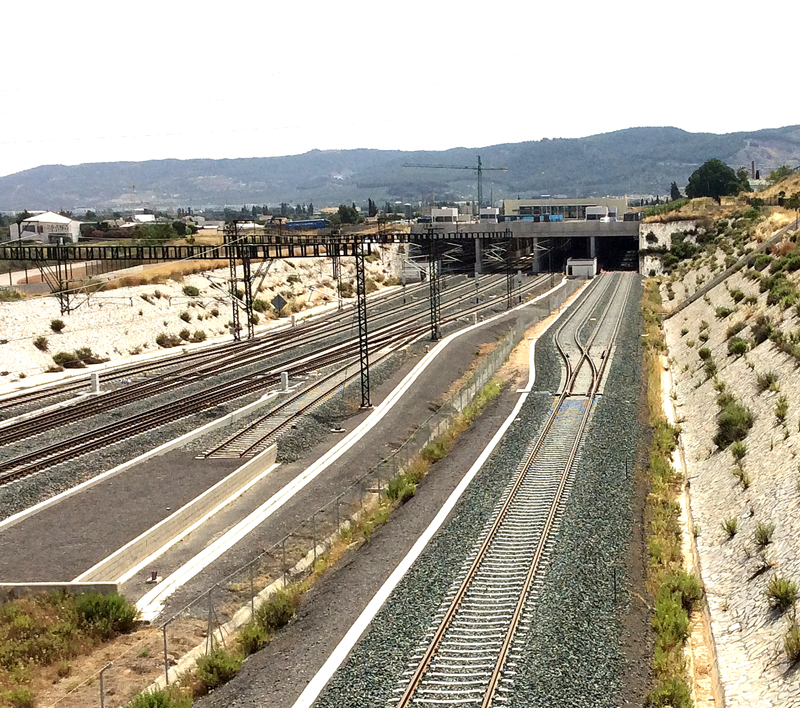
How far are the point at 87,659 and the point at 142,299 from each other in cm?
5168

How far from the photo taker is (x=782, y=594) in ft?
53.0

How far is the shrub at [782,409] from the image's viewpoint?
25.2m

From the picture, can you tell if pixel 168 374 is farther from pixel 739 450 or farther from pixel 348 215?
pixel 348 215

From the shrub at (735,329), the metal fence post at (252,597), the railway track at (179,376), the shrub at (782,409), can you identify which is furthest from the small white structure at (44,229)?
the shrub at (782,409)

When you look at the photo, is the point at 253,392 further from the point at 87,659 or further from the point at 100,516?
the point at 87,659

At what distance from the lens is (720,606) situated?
1775 centimetres

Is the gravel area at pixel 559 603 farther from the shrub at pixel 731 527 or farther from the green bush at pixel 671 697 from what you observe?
the shrub at pixel 731 527

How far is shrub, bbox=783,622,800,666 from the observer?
46.5ft

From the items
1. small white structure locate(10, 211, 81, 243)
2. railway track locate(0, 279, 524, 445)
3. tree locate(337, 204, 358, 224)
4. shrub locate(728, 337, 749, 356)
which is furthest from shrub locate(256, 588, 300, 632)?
tree locate(337, 204, 358, 224)

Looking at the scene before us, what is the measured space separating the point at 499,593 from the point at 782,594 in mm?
5571

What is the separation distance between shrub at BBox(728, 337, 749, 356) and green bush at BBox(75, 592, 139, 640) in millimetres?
26425

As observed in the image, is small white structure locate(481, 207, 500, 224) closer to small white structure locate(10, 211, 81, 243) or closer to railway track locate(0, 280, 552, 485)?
small white structure locate(10, 211, 81, 243)

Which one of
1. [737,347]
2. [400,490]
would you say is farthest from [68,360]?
[737,347]

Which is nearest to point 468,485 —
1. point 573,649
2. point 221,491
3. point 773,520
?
point 221,491
